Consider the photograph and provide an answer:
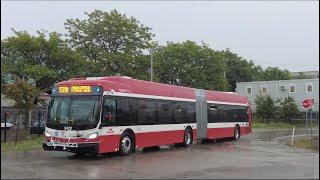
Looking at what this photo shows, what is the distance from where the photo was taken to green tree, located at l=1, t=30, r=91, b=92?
134 ft

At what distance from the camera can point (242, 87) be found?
89438 mm

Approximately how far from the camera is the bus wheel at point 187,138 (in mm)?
26769

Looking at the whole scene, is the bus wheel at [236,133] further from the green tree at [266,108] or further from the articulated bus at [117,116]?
the green tree at [266,108]

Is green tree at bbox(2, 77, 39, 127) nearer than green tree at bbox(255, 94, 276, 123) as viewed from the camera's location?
Yes

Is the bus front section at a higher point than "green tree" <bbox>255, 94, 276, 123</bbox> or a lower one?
lower

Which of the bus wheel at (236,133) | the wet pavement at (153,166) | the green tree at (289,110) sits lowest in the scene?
the wet pavement at (153,166)

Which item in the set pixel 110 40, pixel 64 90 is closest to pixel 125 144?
pixel 64 90

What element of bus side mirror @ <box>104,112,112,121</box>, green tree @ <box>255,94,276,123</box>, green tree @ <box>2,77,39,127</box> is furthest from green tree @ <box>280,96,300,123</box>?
bus side mirror @ <box>104,112,112,121</box>

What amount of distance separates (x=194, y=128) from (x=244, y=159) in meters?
8.36

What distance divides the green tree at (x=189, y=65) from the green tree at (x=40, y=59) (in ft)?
68.4

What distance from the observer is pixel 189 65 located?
2502 inches

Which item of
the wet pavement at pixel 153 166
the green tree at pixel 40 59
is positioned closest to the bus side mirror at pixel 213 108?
the wet pavement at pixel 153 166

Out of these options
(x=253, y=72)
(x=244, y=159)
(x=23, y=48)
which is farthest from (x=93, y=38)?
(x=253, y=72)

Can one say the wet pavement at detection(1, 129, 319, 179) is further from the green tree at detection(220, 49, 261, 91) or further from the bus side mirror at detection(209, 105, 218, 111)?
the green tree at detection(220, 49, 261, 91)
